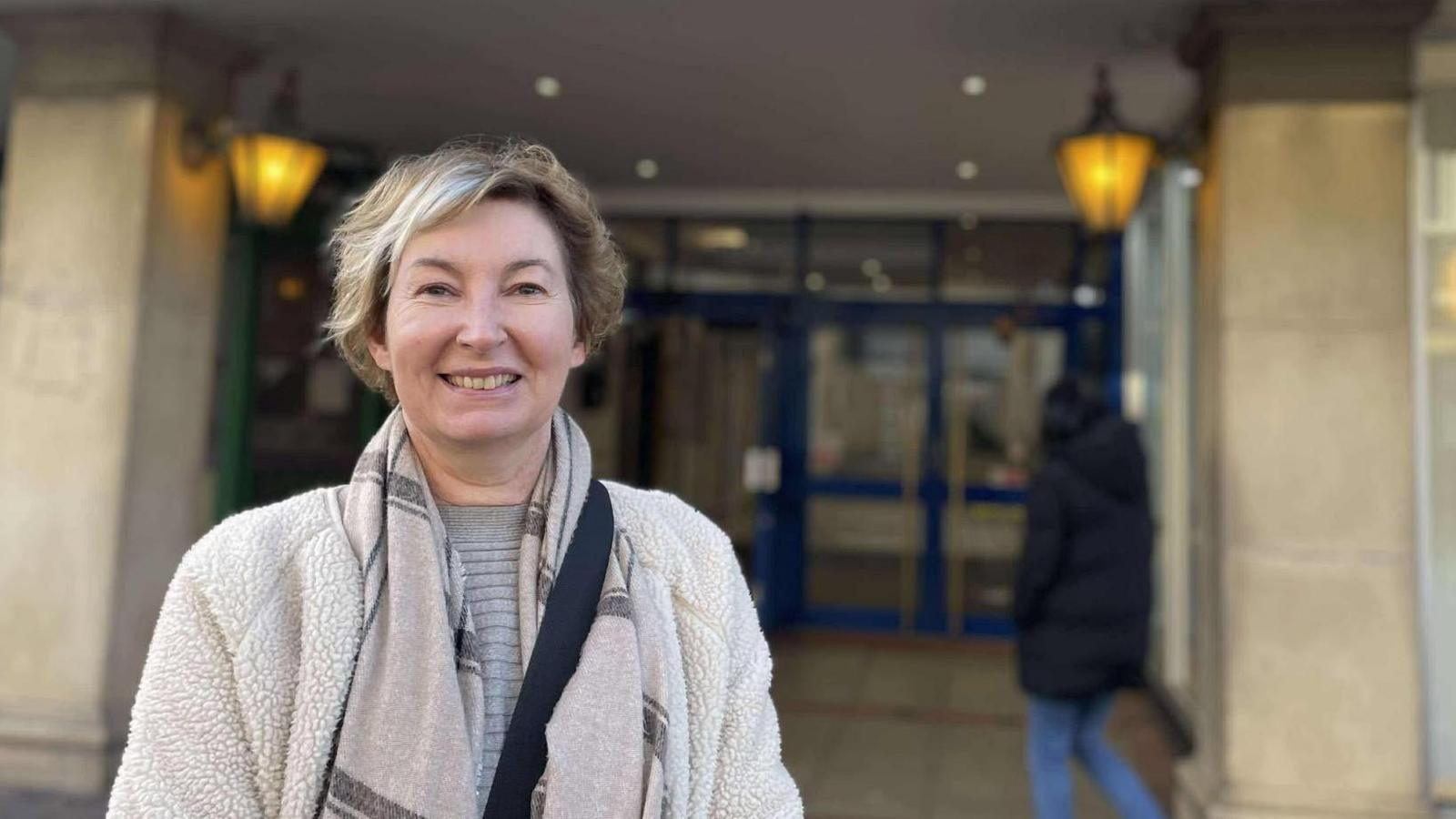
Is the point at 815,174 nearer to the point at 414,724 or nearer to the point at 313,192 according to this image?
the point at 313,192

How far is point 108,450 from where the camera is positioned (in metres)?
4.26

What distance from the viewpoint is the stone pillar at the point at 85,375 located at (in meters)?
4.22

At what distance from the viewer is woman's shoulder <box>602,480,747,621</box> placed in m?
1.28

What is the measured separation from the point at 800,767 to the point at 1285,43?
3.68 meters

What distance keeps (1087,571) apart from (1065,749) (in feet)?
2.03

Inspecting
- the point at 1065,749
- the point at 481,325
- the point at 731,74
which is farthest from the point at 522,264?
the point at 731,74

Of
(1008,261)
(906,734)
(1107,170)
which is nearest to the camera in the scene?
(1107,170)

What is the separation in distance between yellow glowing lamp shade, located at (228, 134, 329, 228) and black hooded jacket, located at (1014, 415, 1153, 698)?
134 inches

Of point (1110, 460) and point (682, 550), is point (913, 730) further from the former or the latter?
point (682, 550)

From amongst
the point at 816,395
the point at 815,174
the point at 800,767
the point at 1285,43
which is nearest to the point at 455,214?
the point at 1285,43

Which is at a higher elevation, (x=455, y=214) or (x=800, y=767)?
(x=455, y=214)

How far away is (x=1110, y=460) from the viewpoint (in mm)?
3516

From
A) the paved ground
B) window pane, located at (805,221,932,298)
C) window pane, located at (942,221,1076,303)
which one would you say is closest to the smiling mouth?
the paved ground

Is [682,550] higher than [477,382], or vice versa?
[477,382]
